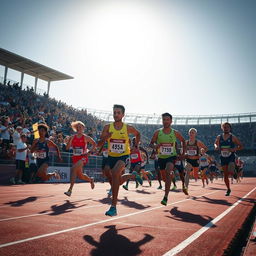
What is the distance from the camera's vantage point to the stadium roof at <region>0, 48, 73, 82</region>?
32125mm

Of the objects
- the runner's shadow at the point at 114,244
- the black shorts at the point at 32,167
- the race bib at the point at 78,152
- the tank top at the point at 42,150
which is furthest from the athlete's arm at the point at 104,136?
the black shorts at the point at 32,167

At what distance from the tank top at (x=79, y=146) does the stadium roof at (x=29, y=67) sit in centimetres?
2637

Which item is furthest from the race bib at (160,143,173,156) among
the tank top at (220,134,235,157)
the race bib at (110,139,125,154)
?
the tank top at (220,134,235,157)

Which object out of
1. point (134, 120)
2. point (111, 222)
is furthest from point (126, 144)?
point (134, 120)

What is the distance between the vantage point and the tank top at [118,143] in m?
5.67

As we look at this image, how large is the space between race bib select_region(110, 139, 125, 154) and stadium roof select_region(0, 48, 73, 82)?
2952cm

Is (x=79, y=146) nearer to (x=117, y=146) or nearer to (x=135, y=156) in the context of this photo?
(x=117, y=146)

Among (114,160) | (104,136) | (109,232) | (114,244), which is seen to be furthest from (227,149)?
(114,244)

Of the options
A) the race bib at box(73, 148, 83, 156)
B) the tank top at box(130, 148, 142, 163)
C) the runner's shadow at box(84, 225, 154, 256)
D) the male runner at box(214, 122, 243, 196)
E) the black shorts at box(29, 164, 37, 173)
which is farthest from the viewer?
the black shorts at box(29, 164, 37, 173)

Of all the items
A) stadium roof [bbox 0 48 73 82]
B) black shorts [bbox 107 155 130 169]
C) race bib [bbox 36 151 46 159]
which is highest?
stadium roof [bbox 0 48 73 82]

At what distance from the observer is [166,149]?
718 centimetres

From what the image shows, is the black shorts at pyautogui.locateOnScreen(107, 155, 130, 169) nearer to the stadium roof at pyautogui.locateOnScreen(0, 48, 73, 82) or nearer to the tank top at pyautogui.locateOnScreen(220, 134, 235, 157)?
the tank top at pyautogui.locateOnScreen(220, 134, 235, 157)

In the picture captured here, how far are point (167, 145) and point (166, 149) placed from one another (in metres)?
0.11

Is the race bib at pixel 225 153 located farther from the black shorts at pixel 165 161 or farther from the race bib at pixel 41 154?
the race bib at pixel 41 154
